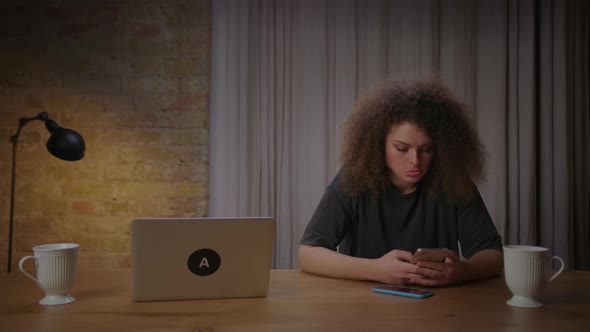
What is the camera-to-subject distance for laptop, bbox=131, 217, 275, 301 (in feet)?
3.56

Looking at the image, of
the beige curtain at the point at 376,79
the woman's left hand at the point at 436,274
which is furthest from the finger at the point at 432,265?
the beige curtain at the point at 376,79

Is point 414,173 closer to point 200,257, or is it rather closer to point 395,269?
point 395,269

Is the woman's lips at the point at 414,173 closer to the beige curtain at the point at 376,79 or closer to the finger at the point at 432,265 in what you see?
the finger at the point at 432,265

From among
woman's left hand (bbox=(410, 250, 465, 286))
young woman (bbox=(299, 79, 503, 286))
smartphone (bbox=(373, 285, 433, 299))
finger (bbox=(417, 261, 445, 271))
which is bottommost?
smartphone (bbox=(373, 285, 433, 299))

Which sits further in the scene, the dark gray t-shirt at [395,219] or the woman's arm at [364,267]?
the dark gray t-shirt at [395,219]

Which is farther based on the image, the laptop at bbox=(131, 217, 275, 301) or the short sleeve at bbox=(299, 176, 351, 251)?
the short sleeve at bbox=(299, 176, 351, 251)

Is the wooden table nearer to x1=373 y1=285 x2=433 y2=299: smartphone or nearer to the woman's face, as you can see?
x1=373 y1=285 x2=433 y2=299: smartphone

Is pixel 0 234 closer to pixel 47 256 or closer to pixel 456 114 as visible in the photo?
pixel 47 256

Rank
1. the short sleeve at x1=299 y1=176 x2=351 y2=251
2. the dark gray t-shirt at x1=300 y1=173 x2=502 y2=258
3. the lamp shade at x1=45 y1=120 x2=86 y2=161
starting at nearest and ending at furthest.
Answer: the short sleeve at x1=299 y1=176 x2=351 y2=251, the dark gray t-shirt at x1=300 y1=173 x2=502 y2=258, the lamp shade at x1=45 y1=120 x2=86 y2=161

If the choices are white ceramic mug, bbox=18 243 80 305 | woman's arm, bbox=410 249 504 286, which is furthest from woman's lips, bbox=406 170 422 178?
white ceramic mug, bbox=18 243 80 305

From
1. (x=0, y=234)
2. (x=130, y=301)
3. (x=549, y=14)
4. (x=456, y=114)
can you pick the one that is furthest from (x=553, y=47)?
(x=0, y=234)

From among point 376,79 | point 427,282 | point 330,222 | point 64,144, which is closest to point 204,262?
point 427,282

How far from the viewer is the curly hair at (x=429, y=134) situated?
70.5 inches

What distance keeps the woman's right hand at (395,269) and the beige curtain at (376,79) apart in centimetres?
181
